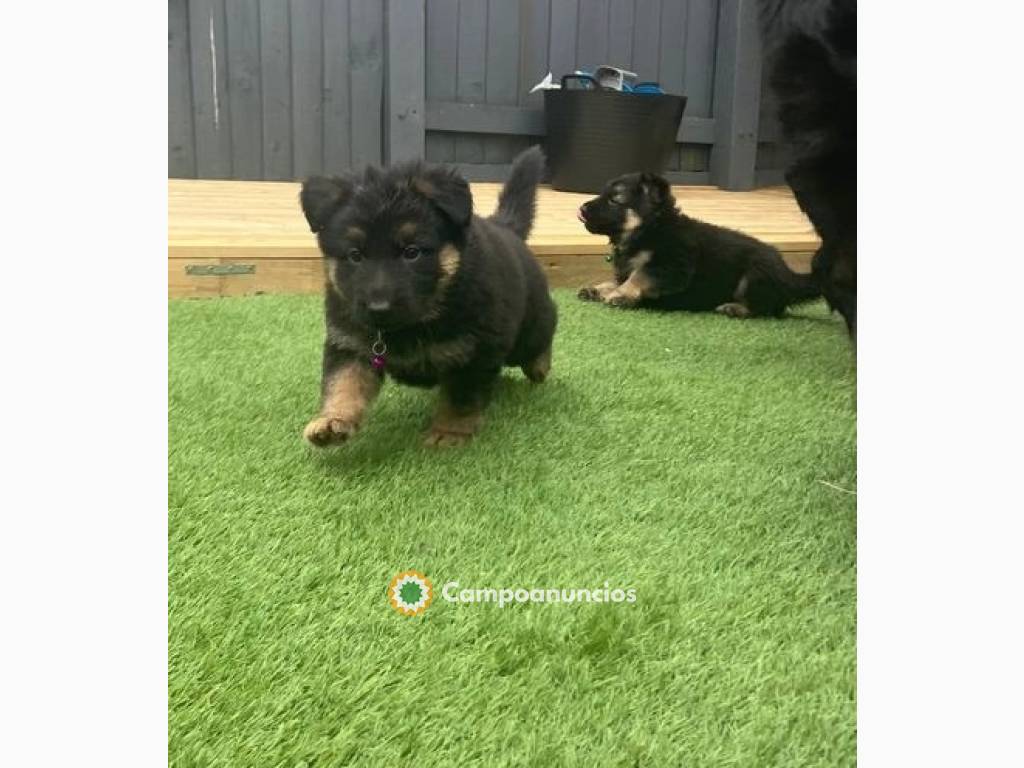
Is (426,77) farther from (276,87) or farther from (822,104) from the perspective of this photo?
(822,104)

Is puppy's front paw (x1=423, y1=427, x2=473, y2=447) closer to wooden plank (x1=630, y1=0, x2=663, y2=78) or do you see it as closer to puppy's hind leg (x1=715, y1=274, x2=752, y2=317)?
wooden plank (x1=630, y1=0, x2=663, y2=78)

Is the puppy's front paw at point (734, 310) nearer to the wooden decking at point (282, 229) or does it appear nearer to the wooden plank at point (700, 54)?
the wooden decking at point (282, 229)

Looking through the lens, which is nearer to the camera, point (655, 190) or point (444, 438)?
point (444, 438)

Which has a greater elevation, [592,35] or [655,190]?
[592,35]

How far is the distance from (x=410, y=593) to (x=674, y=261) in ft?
5.18

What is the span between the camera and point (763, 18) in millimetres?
1034

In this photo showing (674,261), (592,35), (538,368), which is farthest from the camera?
(674,261)

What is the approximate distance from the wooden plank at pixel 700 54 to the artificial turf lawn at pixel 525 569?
1.41 feet

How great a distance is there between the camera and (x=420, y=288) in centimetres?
143

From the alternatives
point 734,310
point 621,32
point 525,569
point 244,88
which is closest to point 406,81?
→ point 244,88

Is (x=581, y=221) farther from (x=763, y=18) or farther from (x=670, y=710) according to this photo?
(x=670, y=710)

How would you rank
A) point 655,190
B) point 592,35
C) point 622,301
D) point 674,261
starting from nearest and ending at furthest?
point 592,35 → point 655,190 → point 622,301 → point 674,261

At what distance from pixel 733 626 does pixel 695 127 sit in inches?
34.6

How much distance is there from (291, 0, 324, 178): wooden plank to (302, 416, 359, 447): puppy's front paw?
43cm
